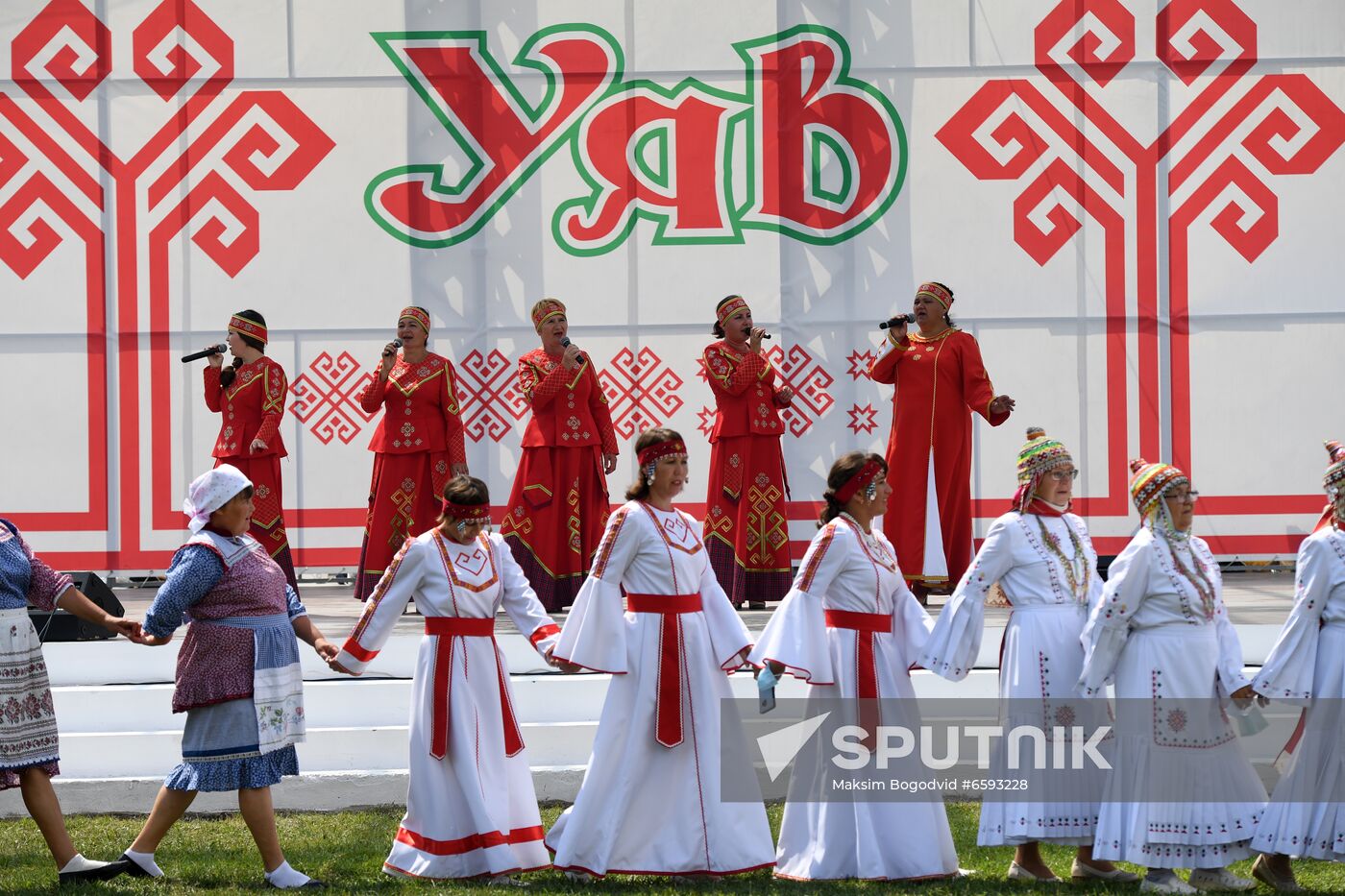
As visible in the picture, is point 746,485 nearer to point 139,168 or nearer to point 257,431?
point 257,431

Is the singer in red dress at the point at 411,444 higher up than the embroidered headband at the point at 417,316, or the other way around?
the embroidered headband at the point at 417,316

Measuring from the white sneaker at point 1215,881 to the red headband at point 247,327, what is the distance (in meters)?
4.68

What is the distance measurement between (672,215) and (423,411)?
195cm

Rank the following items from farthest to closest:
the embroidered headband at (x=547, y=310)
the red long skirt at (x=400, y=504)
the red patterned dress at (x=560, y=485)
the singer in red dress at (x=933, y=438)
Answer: the red long skirt at (x=400, y=504)
the red patterned dress at (x=560, y=485)
the embroidered headband at (x=547, y=310)
the singer in red dress at (x=933, y=438)

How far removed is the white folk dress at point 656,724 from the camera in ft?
Answer: 14.1

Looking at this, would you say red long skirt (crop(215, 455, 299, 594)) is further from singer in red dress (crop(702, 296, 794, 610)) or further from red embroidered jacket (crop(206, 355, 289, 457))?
singer in red dress (crop(702, 296, 794, 610))

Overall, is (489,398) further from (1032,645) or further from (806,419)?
(1032,645)

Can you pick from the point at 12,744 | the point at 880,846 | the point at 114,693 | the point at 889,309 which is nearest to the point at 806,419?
the point at 889,309

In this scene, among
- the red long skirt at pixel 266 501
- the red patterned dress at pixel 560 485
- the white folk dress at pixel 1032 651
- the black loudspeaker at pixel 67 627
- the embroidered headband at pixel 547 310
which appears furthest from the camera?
the red long skirt at pixel 266 501

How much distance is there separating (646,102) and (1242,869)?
17.3 ft

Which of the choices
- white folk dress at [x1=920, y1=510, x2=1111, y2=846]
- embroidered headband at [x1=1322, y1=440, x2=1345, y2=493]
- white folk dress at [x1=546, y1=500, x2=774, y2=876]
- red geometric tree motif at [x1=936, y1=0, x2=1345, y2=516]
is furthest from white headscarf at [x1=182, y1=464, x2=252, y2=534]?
red geometric tree motif at [x1=936, y1=0, x2=1345, y2=516]

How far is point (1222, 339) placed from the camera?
859 cm

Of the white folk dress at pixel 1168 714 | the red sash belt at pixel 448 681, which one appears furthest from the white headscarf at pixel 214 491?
the white folk dress at pixel 1168 714

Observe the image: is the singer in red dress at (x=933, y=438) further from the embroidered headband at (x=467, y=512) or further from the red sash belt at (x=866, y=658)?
the embroidered headband at (x=467, y=512)
